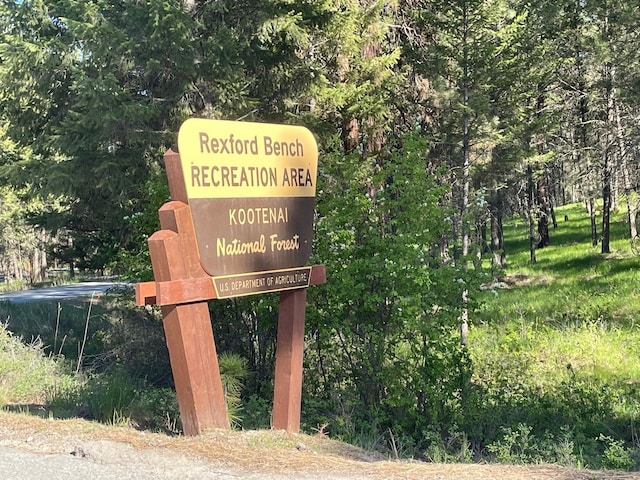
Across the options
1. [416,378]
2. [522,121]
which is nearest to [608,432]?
[416,378]

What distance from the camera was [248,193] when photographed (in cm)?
644

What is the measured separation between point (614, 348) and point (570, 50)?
451 inches

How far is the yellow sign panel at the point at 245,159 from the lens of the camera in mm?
5930

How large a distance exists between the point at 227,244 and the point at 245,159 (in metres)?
0.84

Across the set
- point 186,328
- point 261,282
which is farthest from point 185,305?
point 261,282

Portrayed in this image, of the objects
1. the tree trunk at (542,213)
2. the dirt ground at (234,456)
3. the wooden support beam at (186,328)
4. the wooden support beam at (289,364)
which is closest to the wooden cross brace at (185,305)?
the wooden support beam at (186,328)

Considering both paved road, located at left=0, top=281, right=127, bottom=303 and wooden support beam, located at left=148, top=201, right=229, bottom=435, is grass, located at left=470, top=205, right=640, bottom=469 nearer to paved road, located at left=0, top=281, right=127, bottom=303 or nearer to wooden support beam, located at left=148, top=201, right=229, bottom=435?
wooden support beam, located at left=148, top=201, right=229, bottom=435

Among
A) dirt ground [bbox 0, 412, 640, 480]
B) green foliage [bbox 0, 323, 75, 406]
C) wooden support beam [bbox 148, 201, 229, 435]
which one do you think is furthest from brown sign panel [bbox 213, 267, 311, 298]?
green foliage [bbox 0, 323, 75, 406]

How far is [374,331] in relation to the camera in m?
8.64

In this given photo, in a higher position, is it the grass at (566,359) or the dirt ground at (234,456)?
the dirt ground at (234,456)

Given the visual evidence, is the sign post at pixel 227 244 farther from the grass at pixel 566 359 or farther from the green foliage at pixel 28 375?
the green foliage at pixel 28 375

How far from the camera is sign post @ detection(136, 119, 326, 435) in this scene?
228 inches

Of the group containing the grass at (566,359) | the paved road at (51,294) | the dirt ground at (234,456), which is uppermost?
the dirt ground at (234,456)

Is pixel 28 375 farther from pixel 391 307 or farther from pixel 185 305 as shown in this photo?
pixel 391 307
